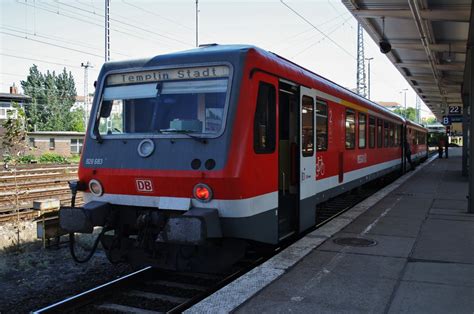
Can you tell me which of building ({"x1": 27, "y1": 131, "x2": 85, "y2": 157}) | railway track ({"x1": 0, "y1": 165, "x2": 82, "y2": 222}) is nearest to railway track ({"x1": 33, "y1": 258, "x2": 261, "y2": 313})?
railway track ({"x1": 0, "y1": 165, "x2": 82, "y2": 222})

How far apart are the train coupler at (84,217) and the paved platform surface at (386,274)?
2.27m

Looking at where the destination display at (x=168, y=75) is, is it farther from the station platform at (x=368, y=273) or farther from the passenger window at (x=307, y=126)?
the station platform at (x=368, y=273)

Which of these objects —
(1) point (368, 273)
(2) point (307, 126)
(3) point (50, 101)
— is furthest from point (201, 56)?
(3) point (50, 101)

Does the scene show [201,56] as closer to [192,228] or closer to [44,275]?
[192,228]

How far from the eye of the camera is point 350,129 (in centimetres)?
1081

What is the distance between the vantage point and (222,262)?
5586 millimetres

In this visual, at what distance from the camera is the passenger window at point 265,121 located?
5.75 metres

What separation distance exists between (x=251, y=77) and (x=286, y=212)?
7.91 ft

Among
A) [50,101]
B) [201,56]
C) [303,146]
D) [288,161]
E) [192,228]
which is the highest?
[50,101]

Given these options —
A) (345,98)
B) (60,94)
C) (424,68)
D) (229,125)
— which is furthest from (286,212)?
(60,94)

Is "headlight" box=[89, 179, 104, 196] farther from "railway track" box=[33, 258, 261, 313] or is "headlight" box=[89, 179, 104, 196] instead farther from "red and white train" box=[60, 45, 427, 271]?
"railway track" box=[33, 258, 261, 313]

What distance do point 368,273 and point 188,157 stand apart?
8.40ft

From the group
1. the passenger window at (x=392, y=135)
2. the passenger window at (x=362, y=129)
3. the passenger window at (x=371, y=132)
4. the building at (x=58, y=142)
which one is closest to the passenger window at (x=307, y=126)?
the passenger window at (x=362, y=129)

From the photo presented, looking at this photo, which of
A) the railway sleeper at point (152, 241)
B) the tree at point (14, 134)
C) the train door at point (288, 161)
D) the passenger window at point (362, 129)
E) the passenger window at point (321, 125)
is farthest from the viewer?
the passenger window at point (362, 129)
